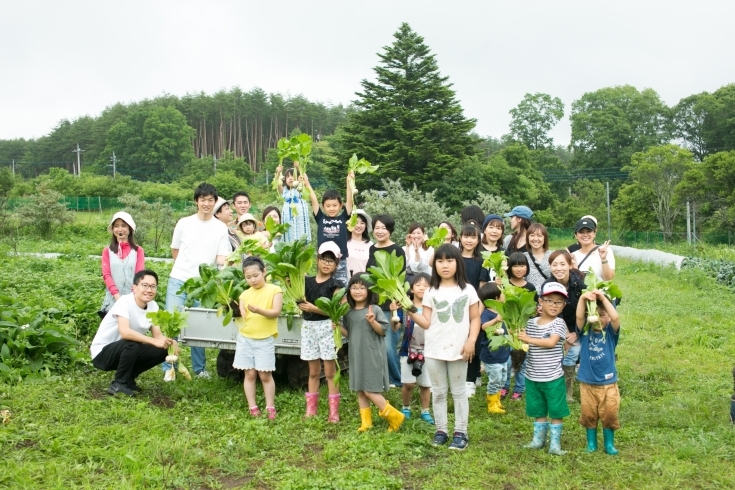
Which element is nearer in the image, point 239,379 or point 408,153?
point 239,379

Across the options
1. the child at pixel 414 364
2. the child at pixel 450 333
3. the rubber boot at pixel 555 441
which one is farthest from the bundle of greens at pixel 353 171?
the rubber boot at pixel 555 441

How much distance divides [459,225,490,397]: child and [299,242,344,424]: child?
136 cm

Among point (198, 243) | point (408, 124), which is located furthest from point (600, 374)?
point (408, 124)

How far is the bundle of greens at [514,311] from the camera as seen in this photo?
17.6 feet

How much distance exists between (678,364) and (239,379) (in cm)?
545

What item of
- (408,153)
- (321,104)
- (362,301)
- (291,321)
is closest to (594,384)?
(362,301)

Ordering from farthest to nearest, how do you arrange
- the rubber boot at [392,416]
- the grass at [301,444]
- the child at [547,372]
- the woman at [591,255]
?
the woman at [591,255], the rubber boot at [392,416], the child at [547,372], the grass at [301,444]

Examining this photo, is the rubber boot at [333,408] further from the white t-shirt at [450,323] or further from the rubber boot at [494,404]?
the rubber boot at [494,404]

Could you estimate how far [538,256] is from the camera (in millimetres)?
6977

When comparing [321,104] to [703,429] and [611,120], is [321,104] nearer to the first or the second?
[611,120]

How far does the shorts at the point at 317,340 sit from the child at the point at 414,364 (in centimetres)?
67

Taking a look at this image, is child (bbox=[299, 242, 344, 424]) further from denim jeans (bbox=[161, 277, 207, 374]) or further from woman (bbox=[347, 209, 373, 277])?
denim jeans (bbox=[161, 277, 207, 374])

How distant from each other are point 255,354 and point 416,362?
1502 millimetres

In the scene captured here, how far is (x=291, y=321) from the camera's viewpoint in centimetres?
650
